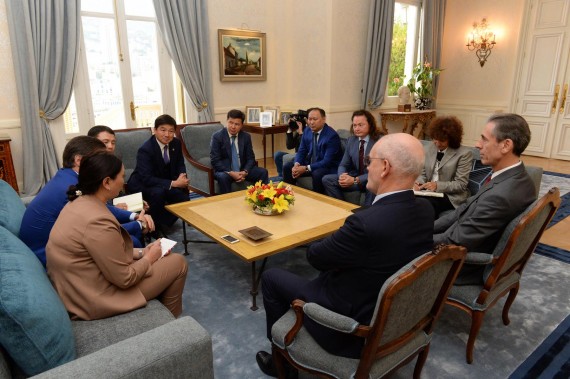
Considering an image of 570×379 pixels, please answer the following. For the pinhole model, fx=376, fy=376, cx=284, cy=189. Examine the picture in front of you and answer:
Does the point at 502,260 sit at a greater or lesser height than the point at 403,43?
lesser

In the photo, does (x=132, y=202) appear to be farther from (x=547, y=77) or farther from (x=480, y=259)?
(x=547, y=77)

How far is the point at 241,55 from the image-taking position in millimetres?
5848

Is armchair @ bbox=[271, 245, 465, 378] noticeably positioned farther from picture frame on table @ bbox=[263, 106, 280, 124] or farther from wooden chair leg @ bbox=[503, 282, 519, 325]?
picture frame on table @ bbox=[263, 106, 280, 124]

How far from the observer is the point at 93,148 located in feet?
7.12

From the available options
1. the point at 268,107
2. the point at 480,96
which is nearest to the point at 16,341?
the point at 268,107

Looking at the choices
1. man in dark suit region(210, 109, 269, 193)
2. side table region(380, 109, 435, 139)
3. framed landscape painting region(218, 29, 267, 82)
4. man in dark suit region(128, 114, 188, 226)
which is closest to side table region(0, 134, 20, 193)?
man in dark suit region(128, 114, 188, 226)

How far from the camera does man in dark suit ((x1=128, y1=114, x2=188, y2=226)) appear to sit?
346 centimetres

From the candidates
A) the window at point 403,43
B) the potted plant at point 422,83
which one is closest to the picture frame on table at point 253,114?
the window at point 403,43

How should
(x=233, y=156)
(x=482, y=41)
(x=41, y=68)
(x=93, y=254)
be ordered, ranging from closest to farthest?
(x=93, y=254) < (x=233, y=156) < (x=41, y=68) < (x=482, y=41)

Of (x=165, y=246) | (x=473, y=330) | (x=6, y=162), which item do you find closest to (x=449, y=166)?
(x=473, y=330)

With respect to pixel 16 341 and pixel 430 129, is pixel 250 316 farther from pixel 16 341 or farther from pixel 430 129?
pixel 430 129

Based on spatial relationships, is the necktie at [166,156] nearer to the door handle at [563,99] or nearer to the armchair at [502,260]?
the armchair at [502,260]

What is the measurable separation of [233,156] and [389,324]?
3.10m

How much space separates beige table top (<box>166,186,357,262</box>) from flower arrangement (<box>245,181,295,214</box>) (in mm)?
68
